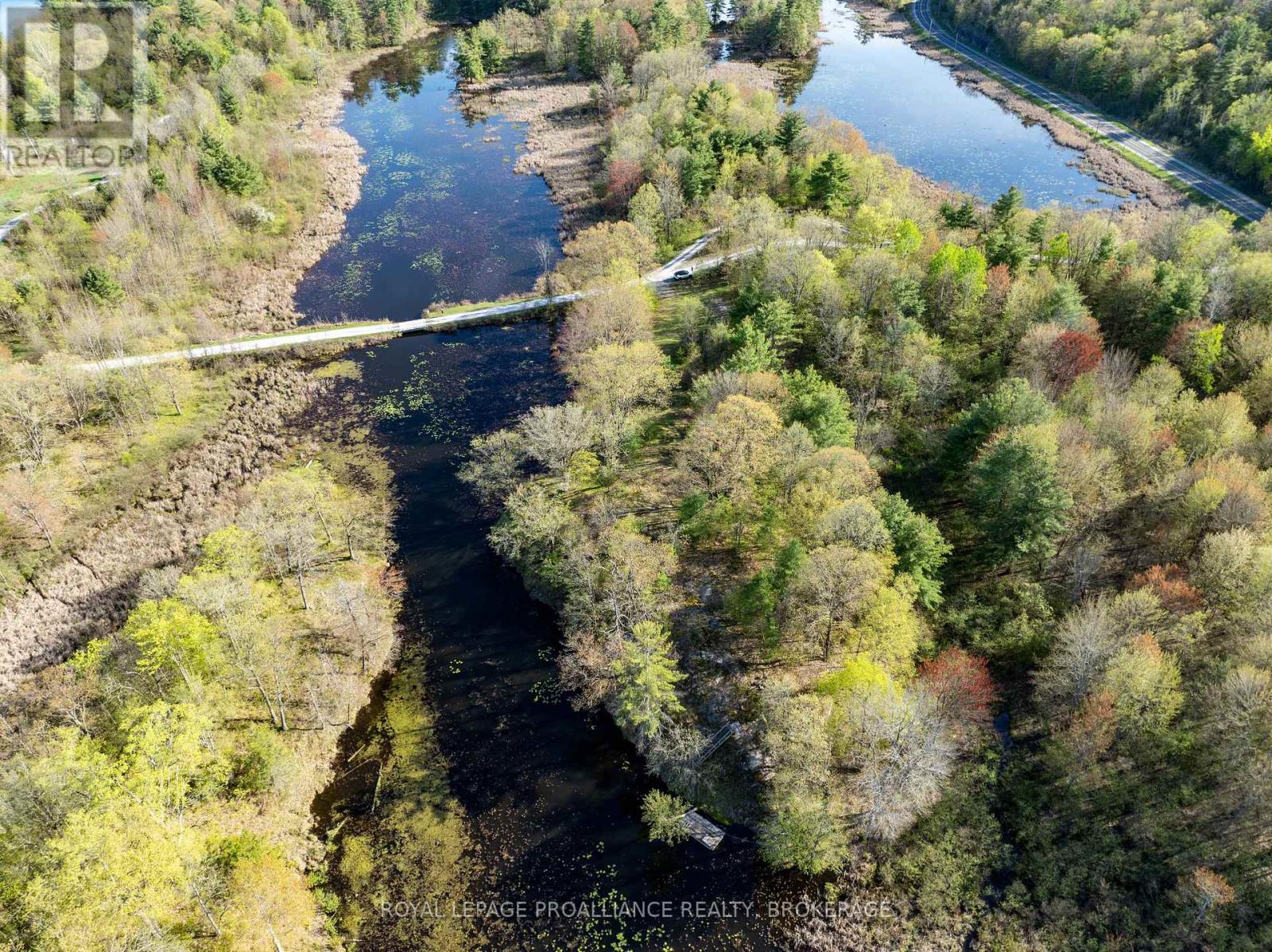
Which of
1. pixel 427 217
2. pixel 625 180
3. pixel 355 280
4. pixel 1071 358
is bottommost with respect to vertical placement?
pixel 355 280

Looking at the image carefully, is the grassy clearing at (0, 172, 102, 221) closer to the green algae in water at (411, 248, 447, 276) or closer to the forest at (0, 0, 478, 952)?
the forest at (0, 0, 478, 952)

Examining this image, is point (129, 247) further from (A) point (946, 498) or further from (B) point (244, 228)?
(A) point (946, 498)

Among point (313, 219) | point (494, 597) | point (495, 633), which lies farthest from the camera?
point (313, 219)

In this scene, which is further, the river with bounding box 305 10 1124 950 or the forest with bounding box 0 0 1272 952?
the river with bounding box 305 10 1124 950

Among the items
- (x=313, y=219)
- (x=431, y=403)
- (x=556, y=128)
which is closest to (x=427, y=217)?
(x=313, y=219)

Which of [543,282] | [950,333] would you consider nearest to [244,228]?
[543,282]

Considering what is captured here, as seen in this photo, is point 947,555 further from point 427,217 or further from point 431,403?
point 427,217

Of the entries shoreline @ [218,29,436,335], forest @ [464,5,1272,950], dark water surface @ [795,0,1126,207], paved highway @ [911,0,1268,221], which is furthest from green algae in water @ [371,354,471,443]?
paved highway @ [911,0,1268,221]
